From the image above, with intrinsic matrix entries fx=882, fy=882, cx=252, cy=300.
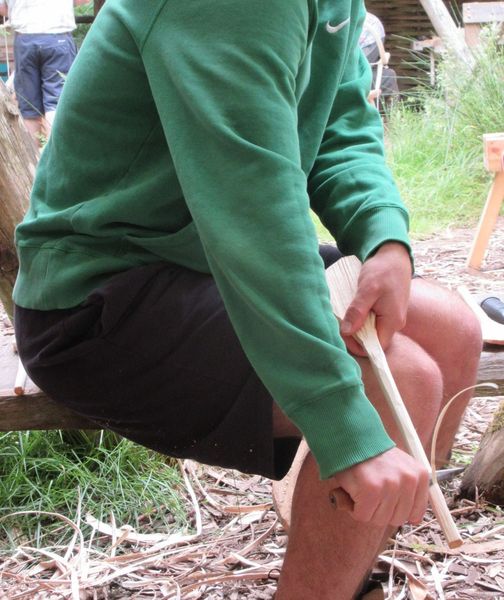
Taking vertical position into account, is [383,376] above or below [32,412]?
above

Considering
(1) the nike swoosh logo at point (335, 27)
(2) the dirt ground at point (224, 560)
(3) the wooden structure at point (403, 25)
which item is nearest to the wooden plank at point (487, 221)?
(2) the dirt ground at point (224, 560)

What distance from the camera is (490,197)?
4328 millimetres

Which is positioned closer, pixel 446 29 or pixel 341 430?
pixel 341 430

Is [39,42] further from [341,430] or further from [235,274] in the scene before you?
[341,430]

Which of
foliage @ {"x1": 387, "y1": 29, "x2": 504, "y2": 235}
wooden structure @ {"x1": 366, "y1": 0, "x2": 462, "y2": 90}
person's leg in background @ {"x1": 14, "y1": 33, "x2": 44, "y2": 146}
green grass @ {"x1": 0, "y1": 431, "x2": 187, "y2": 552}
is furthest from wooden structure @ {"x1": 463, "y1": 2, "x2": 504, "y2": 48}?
green grass @ {"x1": 0, "y1": 431, "x2": 187, "y2": 552}

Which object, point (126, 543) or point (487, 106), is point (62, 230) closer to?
A: point (126, 543)

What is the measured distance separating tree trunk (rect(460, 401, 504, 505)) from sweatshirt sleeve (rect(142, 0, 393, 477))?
1.21 m

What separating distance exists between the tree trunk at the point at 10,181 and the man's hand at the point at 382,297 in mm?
1120

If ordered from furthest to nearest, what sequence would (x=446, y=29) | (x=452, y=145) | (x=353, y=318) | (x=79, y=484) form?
(x=446, y=29) → (x=452, y=145) → (x=79, y=484) → (x=353, y=318)

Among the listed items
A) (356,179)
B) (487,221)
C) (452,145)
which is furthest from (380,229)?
(452,145)

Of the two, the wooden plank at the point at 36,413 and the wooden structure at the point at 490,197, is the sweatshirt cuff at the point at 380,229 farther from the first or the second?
the wooden structure at the point at 490,197

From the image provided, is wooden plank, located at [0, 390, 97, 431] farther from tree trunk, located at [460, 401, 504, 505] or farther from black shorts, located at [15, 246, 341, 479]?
tree trunk, located at [460, 401, 504, 505]

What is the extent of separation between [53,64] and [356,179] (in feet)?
17.0

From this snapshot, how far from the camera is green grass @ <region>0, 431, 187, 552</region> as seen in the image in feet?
7.54
